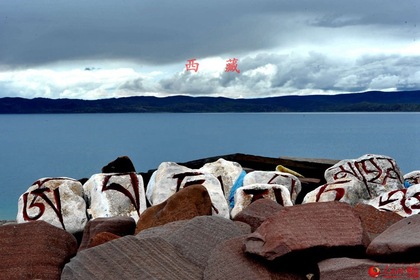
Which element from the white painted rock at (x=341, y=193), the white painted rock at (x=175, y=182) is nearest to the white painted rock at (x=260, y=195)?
the white painted rock at (x=175, y=182)

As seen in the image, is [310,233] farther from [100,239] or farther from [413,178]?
[413,178]

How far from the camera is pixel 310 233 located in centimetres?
554

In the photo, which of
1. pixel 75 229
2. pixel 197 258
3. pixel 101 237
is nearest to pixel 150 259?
pixel 197 258

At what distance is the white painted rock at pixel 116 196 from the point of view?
31.8 ft

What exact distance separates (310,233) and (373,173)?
266 inches

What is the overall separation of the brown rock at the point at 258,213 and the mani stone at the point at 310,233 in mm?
1054

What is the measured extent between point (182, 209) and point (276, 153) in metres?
63.3

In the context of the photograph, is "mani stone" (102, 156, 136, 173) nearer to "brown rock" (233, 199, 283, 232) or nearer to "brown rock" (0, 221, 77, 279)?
"brown rock" (0, 221, 77, 279)

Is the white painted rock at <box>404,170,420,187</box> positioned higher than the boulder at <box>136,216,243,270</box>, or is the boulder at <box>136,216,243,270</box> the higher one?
the boulder at <box>136,216,243,270</box>

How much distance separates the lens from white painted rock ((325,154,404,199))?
38.1 ft

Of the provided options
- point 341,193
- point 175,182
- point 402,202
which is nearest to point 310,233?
point 402,202

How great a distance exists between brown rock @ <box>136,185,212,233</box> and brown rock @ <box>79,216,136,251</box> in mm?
114

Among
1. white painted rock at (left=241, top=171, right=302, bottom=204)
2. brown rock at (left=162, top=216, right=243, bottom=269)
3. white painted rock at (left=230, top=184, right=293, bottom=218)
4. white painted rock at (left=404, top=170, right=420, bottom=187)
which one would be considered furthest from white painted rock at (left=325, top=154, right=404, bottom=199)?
brown rock at (left=162, top=216, right=243, bottom=269)

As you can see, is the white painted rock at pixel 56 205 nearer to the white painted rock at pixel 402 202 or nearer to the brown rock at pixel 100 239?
the brown rock at pixel 100 239
